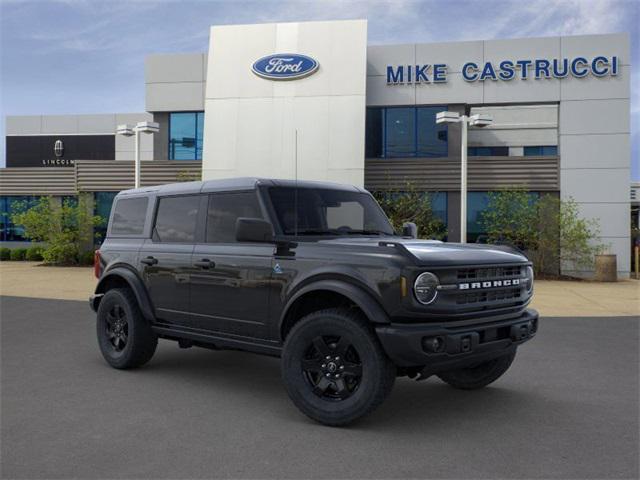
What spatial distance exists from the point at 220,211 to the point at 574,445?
358 centimetres

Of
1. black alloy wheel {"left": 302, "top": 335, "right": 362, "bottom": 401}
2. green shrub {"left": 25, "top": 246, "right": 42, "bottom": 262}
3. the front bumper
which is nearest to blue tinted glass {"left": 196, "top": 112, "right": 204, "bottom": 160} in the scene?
green shrub {"left": 25, "top": 246, "right": 42, "bottom": 262}

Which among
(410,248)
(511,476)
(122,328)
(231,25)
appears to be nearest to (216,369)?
(122,328)

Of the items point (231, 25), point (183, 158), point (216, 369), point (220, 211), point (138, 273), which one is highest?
point (231, 25)

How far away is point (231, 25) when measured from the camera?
2322 cm

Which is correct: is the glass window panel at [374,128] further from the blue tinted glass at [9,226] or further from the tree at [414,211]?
the blue tinted glass at [9,226]

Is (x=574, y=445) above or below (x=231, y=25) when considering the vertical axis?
below

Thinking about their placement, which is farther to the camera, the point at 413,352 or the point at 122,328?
the point at 122,328

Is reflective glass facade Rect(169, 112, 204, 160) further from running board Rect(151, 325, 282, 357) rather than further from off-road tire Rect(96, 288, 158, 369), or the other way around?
running board Rect(151, 325, 282, 357)

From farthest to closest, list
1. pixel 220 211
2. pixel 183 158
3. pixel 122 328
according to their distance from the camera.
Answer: pixel 183 158, pixel 122 328, pixel 220 211

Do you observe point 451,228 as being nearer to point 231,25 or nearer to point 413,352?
point 231,25

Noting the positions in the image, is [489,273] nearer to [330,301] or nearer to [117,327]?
[330,301]

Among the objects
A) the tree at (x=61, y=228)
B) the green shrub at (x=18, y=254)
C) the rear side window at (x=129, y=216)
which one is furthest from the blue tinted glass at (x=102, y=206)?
A: the rear side window at (x=129, y=216)

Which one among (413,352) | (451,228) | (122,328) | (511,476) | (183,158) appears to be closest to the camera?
(511,476)

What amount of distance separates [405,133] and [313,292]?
1963 cm
